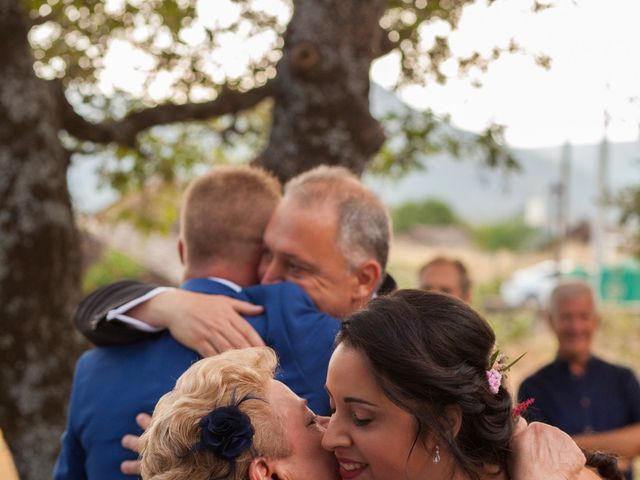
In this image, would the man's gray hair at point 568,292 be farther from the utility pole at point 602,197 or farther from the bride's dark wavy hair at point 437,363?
the bride's dark wavy hair at point 437,363

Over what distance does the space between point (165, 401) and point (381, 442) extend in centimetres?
53

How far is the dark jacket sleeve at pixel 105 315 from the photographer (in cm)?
311

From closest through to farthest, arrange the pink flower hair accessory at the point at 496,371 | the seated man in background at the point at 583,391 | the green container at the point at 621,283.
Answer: the pink flower hair accessory at the point at 496,371 < the seated man in background at the point at 583,391 < the green container at the point at 621,283

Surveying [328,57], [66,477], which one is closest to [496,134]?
[328,57]

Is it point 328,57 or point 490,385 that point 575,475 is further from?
point 328,57

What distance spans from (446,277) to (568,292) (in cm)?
71

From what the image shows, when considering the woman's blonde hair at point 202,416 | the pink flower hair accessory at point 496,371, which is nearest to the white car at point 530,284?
the pink flower hair accessory at point 496,371

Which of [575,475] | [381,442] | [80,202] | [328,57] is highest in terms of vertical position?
[328,57]

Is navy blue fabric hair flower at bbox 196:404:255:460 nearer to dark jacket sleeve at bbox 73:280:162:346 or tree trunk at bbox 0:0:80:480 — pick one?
dark jacket sleeve at bbox 73:280:162:346

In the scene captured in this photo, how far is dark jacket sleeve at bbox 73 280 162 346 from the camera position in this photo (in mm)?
3111

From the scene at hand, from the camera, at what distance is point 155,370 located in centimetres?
300

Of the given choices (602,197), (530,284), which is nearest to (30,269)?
(602,197)

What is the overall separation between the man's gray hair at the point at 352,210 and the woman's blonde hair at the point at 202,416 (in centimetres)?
88

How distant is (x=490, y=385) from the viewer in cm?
246
